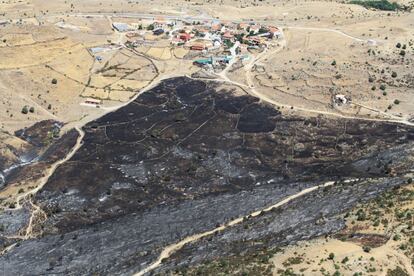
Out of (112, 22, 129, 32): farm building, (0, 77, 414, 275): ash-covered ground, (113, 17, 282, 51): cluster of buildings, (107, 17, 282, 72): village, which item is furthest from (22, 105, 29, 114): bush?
(112, 22, 129, 32): farm building

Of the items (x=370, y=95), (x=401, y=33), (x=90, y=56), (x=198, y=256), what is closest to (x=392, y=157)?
(x=370, y=95)

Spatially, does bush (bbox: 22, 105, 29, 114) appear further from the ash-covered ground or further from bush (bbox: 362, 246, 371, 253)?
bush (bbox: 362, 246, 371, 253)

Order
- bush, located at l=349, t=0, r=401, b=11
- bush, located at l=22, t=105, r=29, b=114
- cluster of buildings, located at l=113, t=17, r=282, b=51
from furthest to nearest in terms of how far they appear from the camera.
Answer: bush, located at l=349, t=0, r=401, b=11 < cluster of buildings, located at l=113, t=17, r=282, b=51 < bush, located at l=22, t=105, r=29, b=114

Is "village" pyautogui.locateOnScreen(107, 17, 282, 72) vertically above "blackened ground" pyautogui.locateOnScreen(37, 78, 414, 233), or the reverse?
"village" pyautogui.locateOnScreen(107, 17, 282, 72)

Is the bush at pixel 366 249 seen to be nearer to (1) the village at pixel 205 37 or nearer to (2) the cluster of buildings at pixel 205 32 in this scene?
(1) the village at pixel 205 37

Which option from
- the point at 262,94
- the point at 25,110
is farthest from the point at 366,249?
the point at 25,110

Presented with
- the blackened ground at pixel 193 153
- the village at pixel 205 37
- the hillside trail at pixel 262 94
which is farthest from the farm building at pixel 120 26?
the blackened ground at pixel 193 153

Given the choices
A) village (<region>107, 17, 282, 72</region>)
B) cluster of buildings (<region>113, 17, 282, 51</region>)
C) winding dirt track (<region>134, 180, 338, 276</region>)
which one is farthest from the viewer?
Result: cluster of buildings (<region>113, 17, 282, 51</region>)

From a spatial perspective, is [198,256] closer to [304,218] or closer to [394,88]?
[304,218]

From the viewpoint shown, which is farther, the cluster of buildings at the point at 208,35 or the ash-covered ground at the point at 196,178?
the cluster of buildings at the point at 208,35
